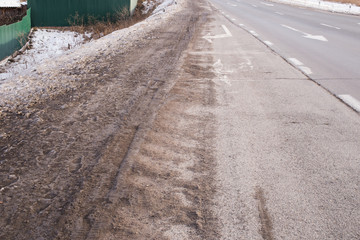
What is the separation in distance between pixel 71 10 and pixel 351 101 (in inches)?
752

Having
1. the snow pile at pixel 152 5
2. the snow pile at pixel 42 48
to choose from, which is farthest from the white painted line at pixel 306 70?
the snow pile at pixel 152 5

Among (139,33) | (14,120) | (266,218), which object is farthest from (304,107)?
(139,33)

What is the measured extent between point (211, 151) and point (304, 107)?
2063mm

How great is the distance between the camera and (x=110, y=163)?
10.1 feet

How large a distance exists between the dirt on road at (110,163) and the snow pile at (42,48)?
5.77m

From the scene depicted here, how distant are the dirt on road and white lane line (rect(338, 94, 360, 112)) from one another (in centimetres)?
194

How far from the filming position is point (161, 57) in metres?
7.84

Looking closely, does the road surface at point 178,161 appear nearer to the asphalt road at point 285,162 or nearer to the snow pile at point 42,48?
the asphalt road at point 285,162

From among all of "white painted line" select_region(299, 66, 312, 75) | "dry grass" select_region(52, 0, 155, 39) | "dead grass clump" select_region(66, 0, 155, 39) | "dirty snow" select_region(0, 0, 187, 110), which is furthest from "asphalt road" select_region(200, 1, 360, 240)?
"dead grass clump" select_region(66, 0, 155, 39)

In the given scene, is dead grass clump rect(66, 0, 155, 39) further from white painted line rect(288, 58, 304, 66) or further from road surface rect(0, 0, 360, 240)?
road surface rect(0, 0, 360, 240)

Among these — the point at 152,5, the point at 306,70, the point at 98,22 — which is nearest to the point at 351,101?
the point at 306,70

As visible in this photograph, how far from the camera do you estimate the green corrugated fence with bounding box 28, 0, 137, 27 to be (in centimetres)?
2041

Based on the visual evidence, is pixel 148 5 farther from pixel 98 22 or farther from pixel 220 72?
pixel 220 72

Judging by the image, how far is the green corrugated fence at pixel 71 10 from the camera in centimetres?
2041
